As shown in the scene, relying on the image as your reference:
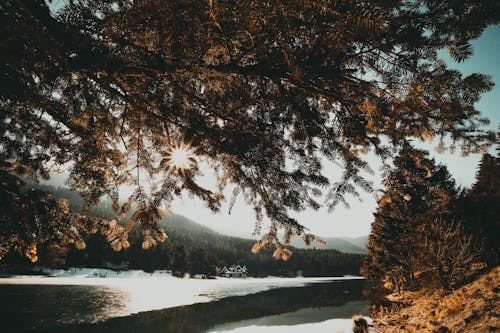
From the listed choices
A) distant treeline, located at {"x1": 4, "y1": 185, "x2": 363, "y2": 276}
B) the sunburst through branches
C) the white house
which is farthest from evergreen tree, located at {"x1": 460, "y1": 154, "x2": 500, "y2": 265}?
the white house

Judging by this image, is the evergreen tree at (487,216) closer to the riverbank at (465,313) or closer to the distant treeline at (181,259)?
the riverbank at (465,313)

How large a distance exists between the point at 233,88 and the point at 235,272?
4330 inches

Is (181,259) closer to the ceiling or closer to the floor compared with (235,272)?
closer to the ceiling

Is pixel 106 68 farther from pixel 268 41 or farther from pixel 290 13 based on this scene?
pixel 290 13

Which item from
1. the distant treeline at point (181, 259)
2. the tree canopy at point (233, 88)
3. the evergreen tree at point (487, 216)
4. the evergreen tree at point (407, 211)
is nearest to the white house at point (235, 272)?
the distant treeline at point (181, 259)

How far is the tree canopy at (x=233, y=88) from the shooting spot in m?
1.37

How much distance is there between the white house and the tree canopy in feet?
343

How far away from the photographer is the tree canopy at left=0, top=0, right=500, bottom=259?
4.50ft

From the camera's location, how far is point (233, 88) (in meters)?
2.73

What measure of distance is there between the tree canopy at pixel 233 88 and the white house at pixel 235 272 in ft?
→ 343

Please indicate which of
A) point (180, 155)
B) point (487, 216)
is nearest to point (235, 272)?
point (487, 216)

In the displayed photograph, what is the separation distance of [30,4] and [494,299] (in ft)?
34.5

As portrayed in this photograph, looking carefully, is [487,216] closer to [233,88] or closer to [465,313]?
[465,313]

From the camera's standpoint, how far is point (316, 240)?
2.92 m
